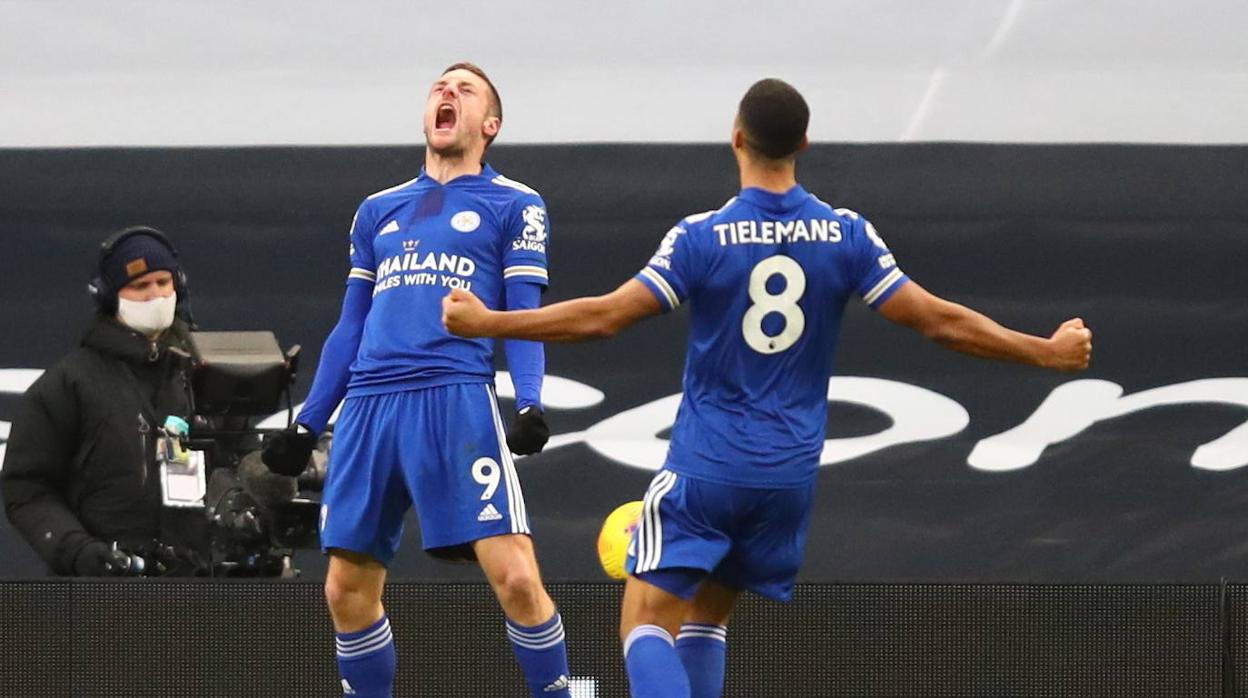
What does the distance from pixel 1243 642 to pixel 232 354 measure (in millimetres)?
2661

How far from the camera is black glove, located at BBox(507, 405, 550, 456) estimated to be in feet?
14.3

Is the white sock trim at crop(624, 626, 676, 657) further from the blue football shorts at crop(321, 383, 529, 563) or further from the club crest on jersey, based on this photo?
the club crest on jersey

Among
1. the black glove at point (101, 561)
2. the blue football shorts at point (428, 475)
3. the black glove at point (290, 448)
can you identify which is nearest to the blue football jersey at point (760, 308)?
the blue football shorts at point (428, 475)

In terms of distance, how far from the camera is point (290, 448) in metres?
4.57

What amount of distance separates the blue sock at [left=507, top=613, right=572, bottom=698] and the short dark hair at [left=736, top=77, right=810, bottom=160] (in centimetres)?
112

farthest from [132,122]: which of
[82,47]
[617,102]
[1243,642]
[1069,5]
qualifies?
[1243,642]

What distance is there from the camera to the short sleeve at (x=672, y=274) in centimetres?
389

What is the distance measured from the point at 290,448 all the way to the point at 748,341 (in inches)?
46.4

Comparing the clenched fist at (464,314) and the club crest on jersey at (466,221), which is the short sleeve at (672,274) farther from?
the club crest on jersey at (466,221)

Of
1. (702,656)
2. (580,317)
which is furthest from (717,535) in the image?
(580,317)

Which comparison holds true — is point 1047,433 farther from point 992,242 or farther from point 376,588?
point 376,588

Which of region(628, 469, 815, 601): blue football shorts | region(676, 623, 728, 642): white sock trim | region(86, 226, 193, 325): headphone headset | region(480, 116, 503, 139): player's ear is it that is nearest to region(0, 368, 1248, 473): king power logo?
region(86, 226, 193, 325): headphone headset

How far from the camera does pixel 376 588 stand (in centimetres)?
444

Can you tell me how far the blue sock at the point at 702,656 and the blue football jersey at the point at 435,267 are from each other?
2.37ft
